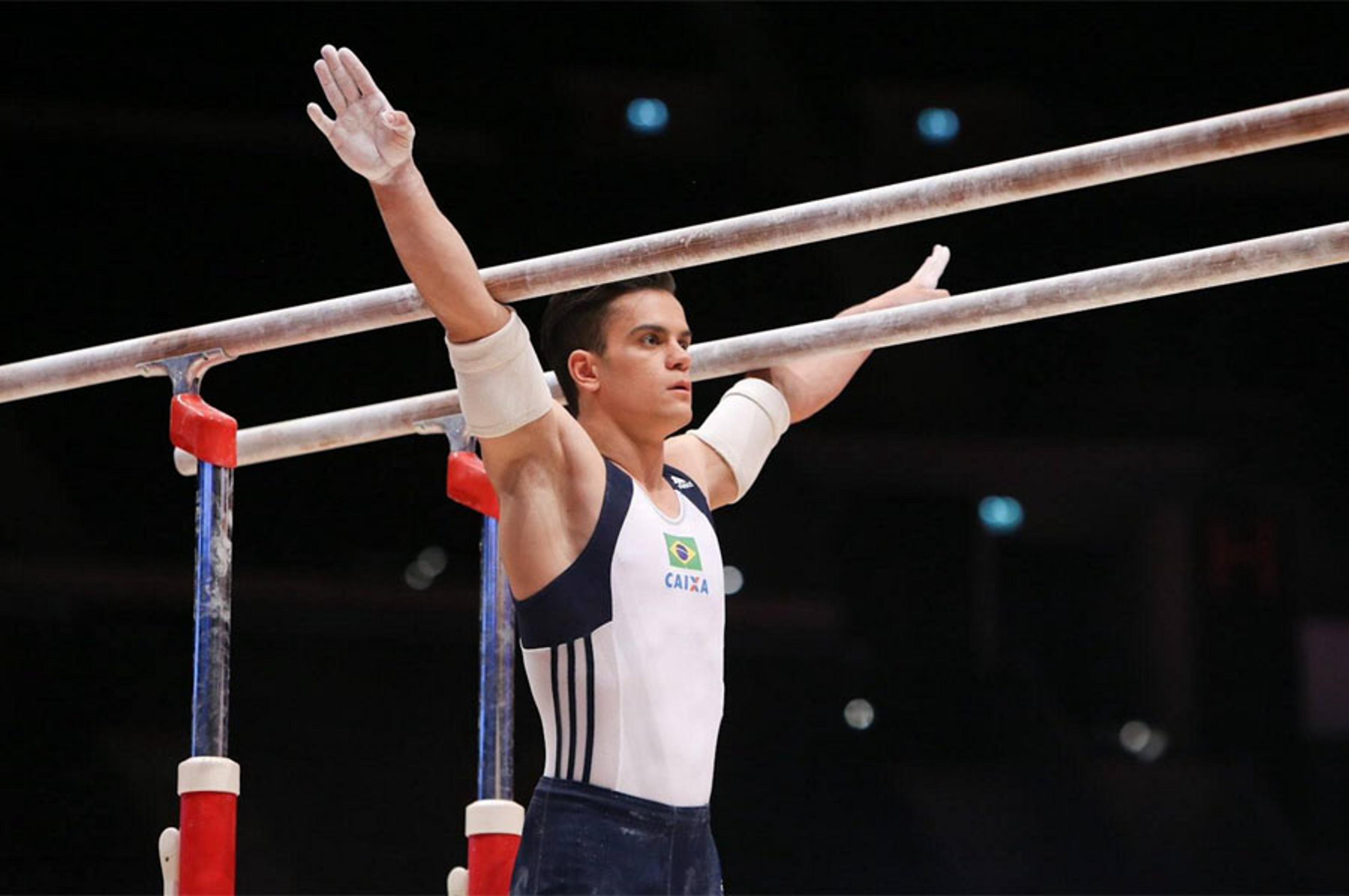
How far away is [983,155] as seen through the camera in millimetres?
7242

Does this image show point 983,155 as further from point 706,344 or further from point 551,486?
point 551,486

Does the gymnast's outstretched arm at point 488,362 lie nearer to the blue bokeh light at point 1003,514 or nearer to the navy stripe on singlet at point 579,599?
the navy stripe on singlet at point 579,599

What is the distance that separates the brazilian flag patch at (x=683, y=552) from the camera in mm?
2914

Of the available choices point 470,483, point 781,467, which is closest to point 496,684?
point 470,483

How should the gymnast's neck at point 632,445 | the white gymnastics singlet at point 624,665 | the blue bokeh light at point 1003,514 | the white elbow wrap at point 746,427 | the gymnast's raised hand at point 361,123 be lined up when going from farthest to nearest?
1. the blue bokeh light at point 1003,514
2. the white elbow wrap at point 746,427
3. the gymnast's neck at point 632,445
4. the white gymnastics singlet at point 624,665
5. the gymnast's raised hand at point 361,123

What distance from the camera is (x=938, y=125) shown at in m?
7.27

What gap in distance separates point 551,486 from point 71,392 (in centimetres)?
443

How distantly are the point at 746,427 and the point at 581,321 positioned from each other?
0.53 m

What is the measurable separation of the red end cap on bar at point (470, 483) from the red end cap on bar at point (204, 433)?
467mm

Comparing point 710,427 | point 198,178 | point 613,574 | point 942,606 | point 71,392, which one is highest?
point 198,178

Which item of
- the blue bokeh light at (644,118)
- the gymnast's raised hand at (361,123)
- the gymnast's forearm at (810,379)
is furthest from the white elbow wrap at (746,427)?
the blue bokeh light at (644,118)

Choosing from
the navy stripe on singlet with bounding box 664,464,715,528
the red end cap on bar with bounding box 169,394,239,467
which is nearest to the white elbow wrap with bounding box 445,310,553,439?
the navy stripe on singlet with bounding box 664,464,715,528

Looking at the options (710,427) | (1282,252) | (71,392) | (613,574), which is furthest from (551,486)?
(71,392)

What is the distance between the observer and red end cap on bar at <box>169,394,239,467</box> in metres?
3.34
